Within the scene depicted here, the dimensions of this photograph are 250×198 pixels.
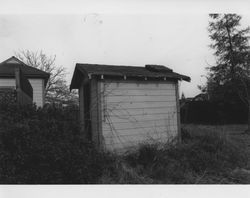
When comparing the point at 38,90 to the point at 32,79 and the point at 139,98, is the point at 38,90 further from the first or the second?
the point at 139,98

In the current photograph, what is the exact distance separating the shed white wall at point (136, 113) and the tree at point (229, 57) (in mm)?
11117

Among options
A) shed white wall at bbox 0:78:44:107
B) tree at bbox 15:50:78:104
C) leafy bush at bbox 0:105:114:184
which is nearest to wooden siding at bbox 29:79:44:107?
shed white wall at bbox 0:78:44:107

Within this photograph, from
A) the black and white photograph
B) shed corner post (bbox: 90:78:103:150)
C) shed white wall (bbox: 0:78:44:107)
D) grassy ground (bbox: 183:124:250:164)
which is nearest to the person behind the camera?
the black and white photograph

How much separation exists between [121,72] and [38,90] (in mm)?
6161

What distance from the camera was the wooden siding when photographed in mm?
11839

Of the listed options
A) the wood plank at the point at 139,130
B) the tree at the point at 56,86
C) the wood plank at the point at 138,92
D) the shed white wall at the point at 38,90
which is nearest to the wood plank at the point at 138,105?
the wood plank at the point at 138,92

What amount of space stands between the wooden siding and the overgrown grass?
6735mm

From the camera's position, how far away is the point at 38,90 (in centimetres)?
1199

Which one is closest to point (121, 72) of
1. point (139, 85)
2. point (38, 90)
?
point (139, 85)

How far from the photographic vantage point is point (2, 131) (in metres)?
4.33

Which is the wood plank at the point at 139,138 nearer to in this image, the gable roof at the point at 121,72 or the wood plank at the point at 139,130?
the wood plank at the point at 139,130

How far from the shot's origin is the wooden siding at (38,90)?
38.8 feet

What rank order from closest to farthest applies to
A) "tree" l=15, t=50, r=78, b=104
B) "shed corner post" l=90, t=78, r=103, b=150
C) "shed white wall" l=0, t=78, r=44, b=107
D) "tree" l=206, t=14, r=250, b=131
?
1. "shed corner post" l=90, t=78, r=103, b=150
2. "shed white wall" l=0, t=78, r=44, b=107
3. "tree" l=206, t=14, r=250, b=131
4. "tree" l=15, t=50, r=78, b=104

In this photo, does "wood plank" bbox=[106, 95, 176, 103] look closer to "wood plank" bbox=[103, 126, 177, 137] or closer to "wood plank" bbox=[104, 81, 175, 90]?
"wood plank" bbox=[104, 81, 175, 90]
